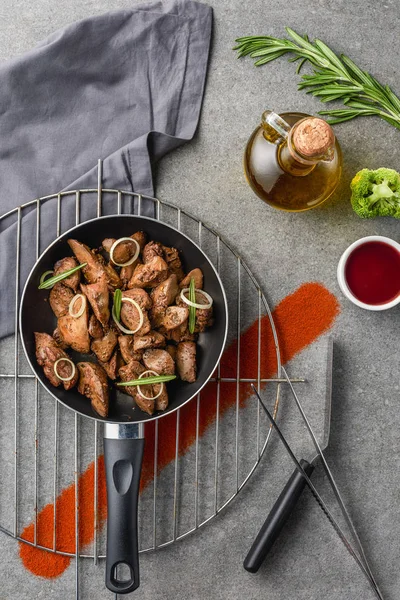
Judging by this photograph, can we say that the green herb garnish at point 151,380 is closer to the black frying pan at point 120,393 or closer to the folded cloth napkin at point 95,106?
the black frying pan at point 120,393

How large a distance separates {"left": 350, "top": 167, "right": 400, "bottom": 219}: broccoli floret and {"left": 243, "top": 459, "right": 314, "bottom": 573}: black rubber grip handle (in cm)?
82

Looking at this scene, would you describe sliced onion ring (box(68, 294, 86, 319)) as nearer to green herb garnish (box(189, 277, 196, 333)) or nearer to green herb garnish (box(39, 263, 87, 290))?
green herb garnish (box(39, 263, 87, 290))

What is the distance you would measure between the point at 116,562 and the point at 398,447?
969 mm

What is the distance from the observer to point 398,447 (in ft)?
6.44

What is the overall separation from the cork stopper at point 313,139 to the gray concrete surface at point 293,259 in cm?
37

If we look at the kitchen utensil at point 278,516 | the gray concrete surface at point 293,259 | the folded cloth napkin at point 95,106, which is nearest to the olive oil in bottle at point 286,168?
the gray concrete surface at point 293,259

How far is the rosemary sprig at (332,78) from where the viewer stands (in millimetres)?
1881

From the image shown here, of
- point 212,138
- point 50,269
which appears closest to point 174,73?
point 212,138

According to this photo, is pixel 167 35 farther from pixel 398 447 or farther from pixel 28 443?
pixel 398 447

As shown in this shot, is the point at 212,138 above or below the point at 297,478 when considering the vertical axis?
above

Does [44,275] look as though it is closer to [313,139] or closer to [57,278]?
[57,278]

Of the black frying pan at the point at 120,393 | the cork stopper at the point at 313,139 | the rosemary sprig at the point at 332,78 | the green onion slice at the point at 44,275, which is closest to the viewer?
the cork stopper at the point at 313,139

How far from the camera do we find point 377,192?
5.90 ft

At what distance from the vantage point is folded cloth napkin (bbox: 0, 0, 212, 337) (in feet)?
6.12
